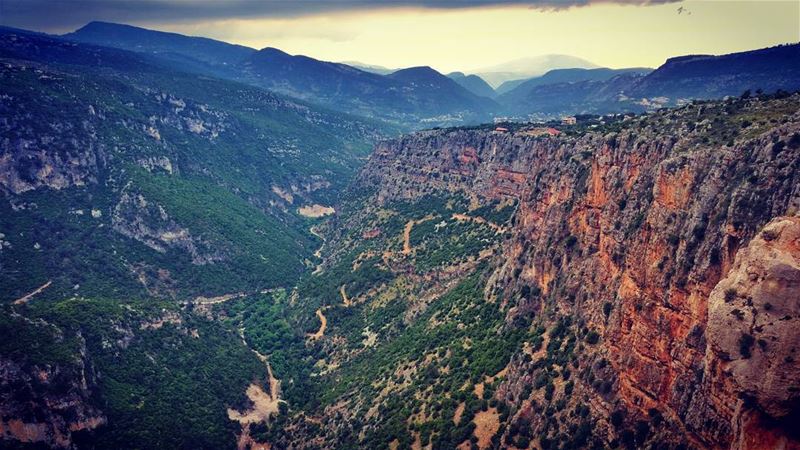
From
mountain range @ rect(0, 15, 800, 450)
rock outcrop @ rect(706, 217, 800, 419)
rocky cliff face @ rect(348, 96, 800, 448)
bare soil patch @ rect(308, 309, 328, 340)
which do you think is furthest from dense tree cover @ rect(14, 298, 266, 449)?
rock outcrop @ rect(706, 217, 800, 419)

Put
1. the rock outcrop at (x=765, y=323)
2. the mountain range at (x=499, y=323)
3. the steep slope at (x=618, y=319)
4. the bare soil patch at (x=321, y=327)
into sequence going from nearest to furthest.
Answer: the rock outcrop at (x=765, y=323) → the steep slope at (x=618, y=319) → the mountain range at (x=499, y=323) → the bare soil patch at (x=321, y=327)

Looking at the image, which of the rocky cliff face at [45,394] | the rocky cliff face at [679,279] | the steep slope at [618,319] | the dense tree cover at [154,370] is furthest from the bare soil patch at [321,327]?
the rocky cliff face at [679,279]

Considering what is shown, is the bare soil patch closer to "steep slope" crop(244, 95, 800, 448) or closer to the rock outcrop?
"steep slope" crop(244, 95, 800, 448)

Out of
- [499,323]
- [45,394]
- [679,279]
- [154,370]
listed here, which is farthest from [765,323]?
[154,370]

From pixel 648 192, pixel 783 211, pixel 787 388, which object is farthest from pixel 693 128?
pixel 787 388

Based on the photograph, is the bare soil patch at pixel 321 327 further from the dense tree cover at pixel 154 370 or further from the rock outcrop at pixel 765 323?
the rock outcrop at pixel 765 323

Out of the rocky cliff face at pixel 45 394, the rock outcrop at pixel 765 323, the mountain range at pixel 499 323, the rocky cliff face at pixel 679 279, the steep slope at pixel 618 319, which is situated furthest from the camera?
the rocky cliff face at pixel 45 394
